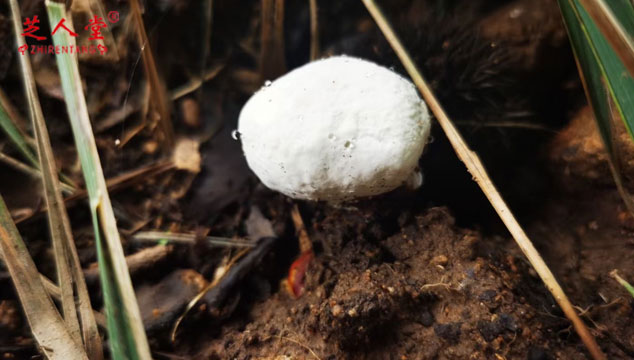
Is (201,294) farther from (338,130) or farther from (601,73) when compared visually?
(601,73)

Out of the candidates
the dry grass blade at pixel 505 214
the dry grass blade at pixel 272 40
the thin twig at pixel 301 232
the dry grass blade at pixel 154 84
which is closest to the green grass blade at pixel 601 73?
the dry grass blade at pixel 505 214

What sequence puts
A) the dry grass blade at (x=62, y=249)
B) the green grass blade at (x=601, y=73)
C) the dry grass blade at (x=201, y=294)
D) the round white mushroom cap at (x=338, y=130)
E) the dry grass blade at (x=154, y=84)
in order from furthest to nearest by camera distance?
the dry grass blade at (x=154, y=84) → the dry grass blade at (x=201, y=294) → the round white mushroom cap at (x=338, y=130) → the dry grass blade at (x=62, y=249) → the green grass blade at (x=601, y=73)

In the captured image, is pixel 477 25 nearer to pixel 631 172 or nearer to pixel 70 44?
pixel 631 172

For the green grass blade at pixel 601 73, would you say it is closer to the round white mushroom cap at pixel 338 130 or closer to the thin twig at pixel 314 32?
the round white mushroom cap at pixel 338 130

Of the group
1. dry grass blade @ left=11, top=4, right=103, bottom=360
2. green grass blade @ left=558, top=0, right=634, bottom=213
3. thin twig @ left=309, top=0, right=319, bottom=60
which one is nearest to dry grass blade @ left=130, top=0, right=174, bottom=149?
dry grass blade @ left=11, top=4, right=103, bottom=360

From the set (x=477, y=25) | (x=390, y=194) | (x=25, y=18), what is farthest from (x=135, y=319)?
(x=477, y=25)

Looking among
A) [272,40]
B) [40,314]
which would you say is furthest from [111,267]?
[272,40]
